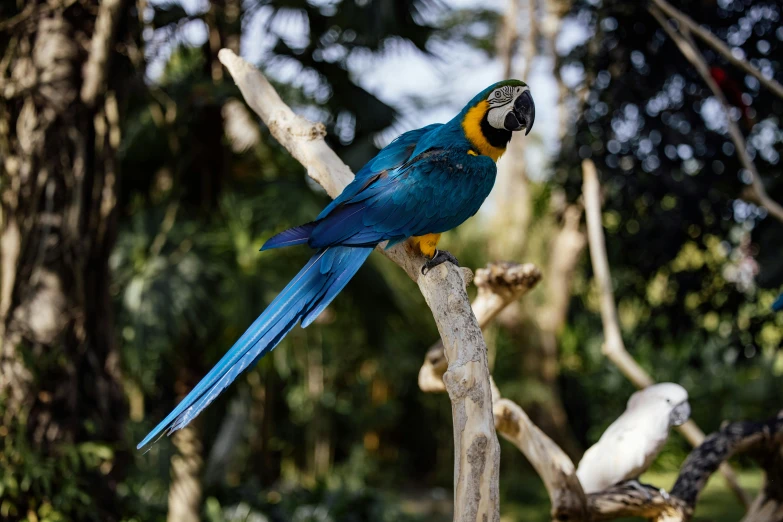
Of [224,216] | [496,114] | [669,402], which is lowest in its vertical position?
[224,216]

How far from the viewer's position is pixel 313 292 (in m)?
1.28

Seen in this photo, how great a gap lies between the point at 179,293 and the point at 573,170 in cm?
155

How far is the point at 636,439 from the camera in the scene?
157cm

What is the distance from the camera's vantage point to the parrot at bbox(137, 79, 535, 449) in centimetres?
124

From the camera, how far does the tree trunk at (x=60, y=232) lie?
203cm

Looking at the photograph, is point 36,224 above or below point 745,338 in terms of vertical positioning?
above

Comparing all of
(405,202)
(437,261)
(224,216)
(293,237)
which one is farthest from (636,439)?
(224,216)

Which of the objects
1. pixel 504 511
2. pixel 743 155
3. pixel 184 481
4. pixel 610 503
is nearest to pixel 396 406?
pixel 504 511

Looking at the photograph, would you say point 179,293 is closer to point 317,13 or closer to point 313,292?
point 317,13

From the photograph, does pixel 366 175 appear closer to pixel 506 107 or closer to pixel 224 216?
pixel 506 107

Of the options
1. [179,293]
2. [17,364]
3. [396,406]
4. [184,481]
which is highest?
[17,364]

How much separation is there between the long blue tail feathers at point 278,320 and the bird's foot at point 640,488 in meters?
0.73

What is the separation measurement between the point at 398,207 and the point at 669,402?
0.72 metres

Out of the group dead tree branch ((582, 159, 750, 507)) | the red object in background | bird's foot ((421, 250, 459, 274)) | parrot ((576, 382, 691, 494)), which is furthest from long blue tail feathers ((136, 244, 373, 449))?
the red object in background
